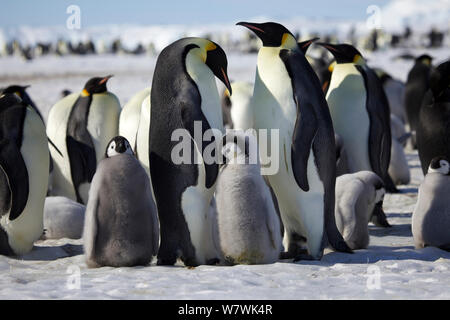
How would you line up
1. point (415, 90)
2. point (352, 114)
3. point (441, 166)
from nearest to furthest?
point (441, 166), point (352, 114), point (415, 90)

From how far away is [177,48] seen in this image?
4852mm

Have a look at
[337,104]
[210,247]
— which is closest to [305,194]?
[210,247]

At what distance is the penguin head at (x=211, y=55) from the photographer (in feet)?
16.0

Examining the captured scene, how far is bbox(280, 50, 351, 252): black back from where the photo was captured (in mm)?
4871

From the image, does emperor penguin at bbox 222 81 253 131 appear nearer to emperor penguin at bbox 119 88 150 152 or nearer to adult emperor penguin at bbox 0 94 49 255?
emperor penguin at bbox 119 88 150 152

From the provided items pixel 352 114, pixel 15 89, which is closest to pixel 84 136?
pixel 15 89

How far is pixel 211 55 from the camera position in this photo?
16.3 feet

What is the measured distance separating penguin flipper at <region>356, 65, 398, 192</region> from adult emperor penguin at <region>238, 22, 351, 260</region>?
206cm

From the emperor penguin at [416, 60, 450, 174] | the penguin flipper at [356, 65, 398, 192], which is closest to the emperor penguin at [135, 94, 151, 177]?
the penguin flipper at [356, 65, 398, 192]

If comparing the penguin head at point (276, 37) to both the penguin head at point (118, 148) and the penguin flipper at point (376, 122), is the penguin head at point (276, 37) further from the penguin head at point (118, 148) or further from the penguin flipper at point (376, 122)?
the penguin flipper at point (376, 122)

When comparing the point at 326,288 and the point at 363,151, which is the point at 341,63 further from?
the point at 326,288

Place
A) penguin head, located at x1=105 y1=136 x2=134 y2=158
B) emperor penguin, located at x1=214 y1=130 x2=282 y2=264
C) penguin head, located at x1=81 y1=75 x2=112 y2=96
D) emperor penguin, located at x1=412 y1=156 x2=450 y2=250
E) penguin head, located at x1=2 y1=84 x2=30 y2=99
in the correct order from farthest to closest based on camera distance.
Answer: penguin head, located at x1=81 y1=75 x2=112 y2=96, penguin head, located at x1=2 y1=84 x2=30 y2=99, emperor penguin, located at x1=412 y1=156 x2=450 y2=250, penguin head, located at x1=105 y1=136 x2=134 y2=158, emperor penguin, located at x1=214 y1=130 x2=282 y2=264

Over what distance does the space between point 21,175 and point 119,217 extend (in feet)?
4.04

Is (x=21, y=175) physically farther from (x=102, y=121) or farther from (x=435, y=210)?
(x=435, y=210)
